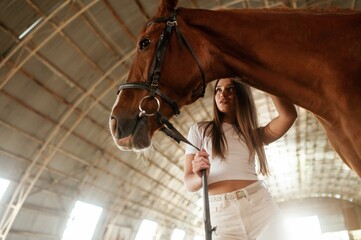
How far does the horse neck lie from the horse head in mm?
127

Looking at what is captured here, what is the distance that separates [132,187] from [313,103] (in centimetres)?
1828

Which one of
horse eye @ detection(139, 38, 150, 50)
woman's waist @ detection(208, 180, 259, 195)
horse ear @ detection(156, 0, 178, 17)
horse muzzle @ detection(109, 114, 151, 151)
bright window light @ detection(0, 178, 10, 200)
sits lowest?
woman's waist @ detection(208, 180, 259, 195)

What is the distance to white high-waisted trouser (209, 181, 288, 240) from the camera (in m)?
1.93

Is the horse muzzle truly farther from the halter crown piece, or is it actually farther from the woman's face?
the woman's face

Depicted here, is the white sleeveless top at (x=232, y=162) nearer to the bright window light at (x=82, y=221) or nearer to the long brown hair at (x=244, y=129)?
the long brown hair at (x=244, y=129)

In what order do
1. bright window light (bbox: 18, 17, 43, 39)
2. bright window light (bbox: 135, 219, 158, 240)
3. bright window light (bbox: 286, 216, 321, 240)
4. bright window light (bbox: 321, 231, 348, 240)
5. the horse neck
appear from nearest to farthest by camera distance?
the horse neck → bright window light (bbox: 18, 17, 43, 39) → bright window light (bbox: 135, 219, 158, 240) → bright window light (bbox: 321, 231, 348, 240) → bright window light (bbox: 286, 216, 321, 240)

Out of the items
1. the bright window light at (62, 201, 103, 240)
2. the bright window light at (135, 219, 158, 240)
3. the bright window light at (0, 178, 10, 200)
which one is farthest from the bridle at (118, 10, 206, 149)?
the bright window light at (135, 219, 158, 240)

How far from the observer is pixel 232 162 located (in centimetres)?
218

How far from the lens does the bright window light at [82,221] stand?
1538cm

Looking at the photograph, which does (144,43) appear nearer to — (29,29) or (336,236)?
(29,29)

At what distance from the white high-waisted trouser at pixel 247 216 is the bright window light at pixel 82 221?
15.2 meters

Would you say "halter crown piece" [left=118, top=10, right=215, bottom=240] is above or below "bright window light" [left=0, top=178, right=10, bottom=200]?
below

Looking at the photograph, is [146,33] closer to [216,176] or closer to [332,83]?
[216,176]

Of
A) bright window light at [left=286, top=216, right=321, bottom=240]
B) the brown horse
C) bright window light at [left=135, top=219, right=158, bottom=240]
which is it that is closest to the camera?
the brown horse
